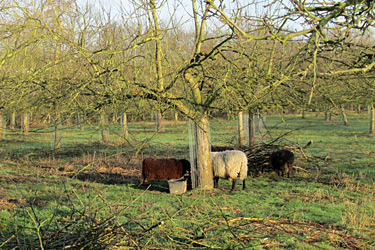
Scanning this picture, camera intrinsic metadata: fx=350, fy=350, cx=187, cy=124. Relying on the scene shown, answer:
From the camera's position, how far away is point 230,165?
9.23 metres

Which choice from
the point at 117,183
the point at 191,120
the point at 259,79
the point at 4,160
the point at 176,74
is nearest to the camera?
the point at 259,79

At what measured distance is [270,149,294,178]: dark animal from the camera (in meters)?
10.8

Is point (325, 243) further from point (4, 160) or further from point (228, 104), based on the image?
point (4, 160)

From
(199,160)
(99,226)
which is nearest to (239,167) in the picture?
(199,160)

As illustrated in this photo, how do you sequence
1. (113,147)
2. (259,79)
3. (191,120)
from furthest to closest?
(113,147) < (191,120) < (259,79)

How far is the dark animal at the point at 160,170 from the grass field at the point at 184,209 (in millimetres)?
354

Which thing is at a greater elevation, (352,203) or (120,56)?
(120,56)

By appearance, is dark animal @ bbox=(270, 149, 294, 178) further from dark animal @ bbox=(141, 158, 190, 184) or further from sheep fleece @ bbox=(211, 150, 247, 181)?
dark animal @ bbox=(141, 158, 190, 184)

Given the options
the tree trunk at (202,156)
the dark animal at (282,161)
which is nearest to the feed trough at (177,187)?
the tree trunk at (202,156)

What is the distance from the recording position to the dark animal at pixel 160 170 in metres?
9.59

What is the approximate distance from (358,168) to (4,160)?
13.1 metres

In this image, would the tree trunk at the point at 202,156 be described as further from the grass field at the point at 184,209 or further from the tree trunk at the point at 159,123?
the tree trunk at the point at 159,123

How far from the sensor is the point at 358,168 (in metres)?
11.5

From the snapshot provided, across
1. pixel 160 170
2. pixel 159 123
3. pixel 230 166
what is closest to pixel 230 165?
pixel 230 166
